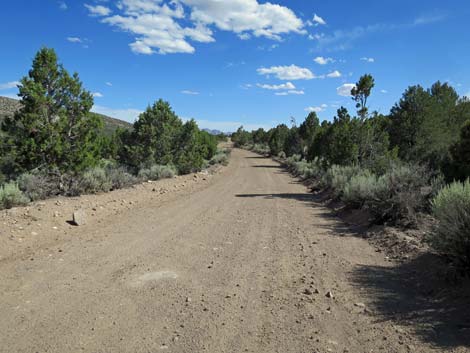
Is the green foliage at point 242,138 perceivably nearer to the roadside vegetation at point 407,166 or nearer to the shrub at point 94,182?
the roadside vegetation at point 407,166

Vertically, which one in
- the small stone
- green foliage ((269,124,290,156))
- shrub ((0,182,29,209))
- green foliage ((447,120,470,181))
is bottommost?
the small stone

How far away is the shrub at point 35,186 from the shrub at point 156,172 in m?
6.83

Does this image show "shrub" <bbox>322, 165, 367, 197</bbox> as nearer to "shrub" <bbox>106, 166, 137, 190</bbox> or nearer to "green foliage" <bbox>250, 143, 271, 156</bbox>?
"shrub" <bbox>106, 166, 137, 190</bbox>

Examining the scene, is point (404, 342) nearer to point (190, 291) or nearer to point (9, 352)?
point (190, 291)

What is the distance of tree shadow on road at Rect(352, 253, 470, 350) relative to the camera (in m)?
3.88

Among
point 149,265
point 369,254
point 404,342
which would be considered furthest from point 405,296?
point 149,265

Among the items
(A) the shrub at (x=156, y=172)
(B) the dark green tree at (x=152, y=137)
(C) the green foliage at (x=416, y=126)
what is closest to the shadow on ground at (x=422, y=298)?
(A) the shrub at (x=156, y=172)

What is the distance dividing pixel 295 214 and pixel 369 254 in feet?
14.3

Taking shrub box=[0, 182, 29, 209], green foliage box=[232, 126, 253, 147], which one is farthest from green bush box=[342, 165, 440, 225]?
green foliage box=[232, 126, 253, 147]

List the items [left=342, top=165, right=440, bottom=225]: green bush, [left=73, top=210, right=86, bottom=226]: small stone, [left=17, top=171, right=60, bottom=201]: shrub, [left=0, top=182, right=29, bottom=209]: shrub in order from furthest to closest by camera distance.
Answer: [left=17, top=171, right=60, bottom=201]: shrub < [left=0, top=182, right=29, bottom=209]: shrub < [left=73, top=210, right=86, bottom=226]: small stone < [left=342, top=165, right=440, bottom=225]: green bush

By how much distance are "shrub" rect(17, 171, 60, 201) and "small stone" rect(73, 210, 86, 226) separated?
125 inches

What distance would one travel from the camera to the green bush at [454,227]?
17.3 ft

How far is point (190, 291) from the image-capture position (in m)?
5.06

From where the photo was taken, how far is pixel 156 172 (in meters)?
20.8
